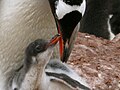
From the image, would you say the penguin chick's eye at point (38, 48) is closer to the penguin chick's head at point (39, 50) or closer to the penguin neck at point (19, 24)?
the penguin chick's head at point (39, 50)

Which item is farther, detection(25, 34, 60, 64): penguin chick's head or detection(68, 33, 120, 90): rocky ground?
detection(68, 33, 120, 90): rocky ground

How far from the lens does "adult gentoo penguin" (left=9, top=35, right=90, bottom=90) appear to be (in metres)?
2.19

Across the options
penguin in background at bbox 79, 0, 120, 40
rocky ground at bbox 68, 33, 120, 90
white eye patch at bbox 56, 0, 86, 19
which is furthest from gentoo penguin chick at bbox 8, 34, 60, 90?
penguin in background at bbox 79, 0, 120, 40

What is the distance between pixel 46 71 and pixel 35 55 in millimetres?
248

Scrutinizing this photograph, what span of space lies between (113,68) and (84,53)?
10.9 inches

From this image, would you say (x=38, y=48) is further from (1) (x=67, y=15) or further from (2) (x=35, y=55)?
(1) (x=67, y=15)

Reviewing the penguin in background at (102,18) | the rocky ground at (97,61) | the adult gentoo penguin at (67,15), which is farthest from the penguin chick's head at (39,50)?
the penguin in background at (102,18)

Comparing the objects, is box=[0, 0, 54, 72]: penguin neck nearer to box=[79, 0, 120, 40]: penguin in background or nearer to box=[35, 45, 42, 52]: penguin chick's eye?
box=[35, 45, 42, 52]: penguin chick's eye

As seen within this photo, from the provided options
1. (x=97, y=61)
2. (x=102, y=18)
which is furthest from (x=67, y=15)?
(x=102, y=18)

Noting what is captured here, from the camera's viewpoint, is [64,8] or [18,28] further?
[18,28]

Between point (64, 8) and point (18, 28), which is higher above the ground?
point (64, 8)

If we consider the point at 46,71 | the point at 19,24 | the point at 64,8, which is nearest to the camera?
the point at 64,8

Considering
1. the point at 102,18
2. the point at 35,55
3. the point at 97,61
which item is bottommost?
the point at 102,18

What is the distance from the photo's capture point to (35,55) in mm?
2219
